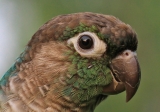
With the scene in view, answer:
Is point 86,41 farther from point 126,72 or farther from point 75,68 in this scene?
point 126,72

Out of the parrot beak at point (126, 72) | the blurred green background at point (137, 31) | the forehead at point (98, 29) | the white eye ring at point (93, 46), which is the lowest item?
the blurred green background at point (137, 31)

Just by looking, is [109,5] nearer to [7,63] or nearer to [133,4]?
[133,4]

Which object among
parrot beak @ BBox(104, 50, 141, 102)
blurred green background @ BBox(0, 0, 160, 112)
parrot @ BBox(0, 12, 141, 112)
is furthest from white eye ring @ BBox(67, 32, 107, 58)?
blurred green background @ BBox(0, 0, 160, 112)

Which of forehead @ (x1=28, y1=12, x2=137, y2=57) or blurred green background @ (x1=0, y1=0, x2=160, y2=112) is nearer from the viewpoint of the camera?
forehead @ (x1=28, y1=12, x2=137, y2=57)

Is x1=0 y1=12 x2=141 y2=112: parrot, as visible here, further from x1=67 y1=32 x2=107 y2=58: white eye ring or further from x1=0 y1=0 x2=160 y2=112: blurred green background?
x1=0 y1=0 x2=160 y2=112: blurred green background

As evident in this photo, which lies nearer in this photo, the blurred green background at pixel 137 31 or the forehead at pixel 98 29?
the forehead at pixel 98 29

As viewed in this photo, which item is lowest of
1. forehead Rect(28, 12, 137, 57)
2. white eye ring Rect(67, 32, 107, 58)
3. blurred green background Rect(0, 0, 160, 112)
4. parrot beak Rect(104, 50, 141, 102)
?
blurred green background Rect(0, 0, 160, 112)

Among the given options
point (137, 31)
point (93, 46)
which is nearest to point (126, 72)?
point (93, 46)

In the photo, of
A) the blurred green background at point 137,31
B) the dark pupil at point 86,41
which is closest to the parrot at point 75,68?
the dark pupil at point 86,41

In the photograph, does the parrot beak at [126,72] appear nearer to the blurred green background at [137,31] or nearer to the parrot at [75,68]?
the parrot at [75,68]
